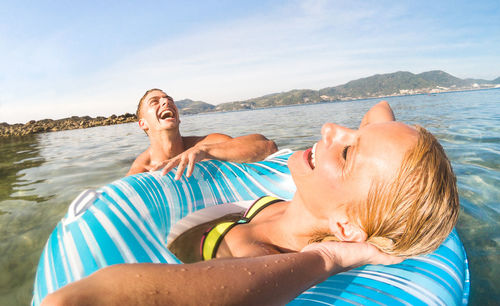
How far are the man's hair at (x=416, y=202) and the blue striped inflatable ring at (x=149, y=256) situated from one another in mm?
174

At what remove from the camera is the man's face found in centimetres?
350

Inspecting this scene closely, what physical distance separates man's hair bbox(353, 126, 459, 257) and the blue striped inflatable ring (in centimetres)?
17

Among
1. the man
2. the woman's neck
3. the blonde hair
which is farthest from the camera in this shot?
the man

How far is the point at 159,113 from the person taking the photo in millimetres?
3518

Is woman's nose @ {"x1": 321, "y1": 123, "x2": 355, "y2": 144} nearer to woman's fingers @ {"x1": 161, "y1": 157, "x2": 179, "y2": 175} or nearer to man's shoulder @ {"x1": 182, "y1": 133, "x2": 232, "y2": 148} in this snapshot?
woman's fingers @ {"x1": 161, "y1": 157, "x2": 179, "y2": 175}

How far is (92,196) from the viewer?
62.8 inches

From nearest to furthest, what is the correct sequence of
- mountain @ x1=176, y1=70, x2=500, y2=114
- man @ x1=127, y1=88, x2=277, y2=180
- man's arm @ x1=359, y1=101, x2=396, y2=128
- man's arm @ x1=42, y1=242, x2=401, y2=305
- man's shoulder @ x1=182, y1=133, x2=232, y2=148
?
man's arm @ x1=42, y1=242, x2=401, y2=305 < man's arm @ x1=359, y1=101, x2=396, y2=128 < man @ x1=127, y1=88, x2=277, y2=180 < man's shoulder @ x1=182, y1=133, x2=232, y2=148 < mountain @ x1=176, y1=70, x2=500, y2=114

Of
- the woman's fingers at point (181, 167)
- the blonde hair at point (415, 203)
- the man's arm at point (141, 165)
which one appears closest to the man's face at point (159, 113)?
the man's arm at point (141, 165)

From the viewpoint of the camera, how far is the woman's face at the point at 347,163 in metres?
1.11

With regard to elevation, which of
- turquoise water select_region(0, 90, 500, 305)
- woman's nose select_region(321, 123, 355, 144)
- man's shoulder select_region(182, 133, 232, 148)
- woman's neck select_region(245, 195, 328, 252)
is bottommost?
turquoise water select_region(0, 90, 500, 305)

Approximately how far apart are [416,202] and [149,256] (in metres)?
1.31

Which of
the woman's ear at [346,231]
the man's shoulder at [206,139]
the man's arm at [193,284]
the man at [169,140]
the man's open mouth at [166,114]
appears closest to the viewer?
the man's arm at [193,284]

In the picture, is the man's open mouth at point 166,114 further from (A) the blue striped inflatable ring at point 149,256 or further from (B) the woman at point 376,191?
(B) the woman at point 376,191

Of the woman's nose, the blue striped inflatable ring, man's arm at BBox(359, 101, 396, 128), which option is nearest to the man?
the blue striped inflatable ring
